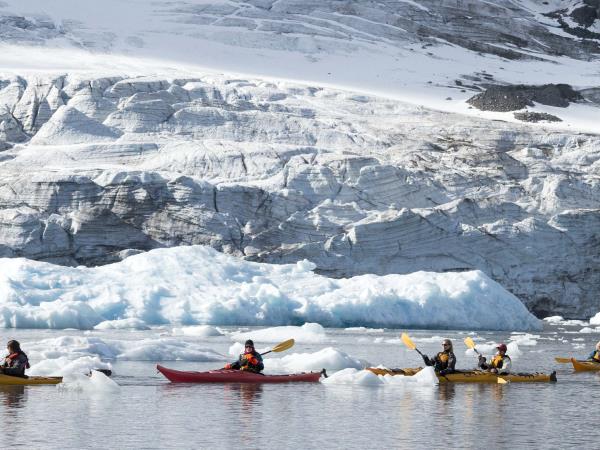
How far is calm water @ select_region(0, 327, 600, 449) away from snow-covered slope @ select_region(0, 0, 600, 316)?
19.6 meters

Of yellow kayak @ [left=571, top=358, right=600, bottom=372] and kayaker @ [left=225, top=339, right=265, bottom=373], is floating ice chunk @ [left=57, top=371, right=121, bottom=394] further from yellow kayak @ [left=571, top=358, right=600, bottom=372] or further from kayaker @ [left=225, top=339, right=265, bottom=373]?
yellow kayak @ [left=571, top=358, right=600, bottom=372]

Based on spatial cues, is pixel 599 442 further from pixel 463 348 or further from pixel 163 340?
pixel 463 348

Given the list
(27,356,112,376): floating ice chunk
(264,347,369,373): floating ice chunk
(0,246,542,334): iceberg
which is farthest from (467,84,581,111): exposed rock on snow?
(27,356,112,376): floating ice chunk

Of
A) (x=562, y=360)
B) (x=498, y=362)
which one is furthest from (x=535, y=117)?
(x=498, y=362)

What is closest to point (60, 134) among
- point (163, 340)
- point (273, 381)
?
point (163, 340)

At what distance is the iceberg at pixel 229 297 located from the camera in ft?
101

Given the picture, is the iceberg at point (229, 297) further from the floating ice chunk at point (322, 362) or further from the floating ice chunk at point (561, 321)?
the floating ice chunk at point (322, 362)

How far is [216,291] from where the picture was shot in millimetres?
32188

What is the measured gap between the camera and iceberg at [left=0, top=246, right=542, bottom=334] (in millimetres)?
30719

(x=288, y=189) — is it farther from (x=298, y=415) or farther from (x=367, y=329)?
(x=298, y=415)

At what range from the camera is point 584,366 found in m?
22.1

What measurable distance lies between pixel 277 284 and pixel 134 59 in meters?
26.0

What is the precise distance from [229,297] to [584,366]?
12.2 meters

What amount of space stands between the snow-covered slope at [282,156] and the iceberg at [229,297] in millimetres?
5548
